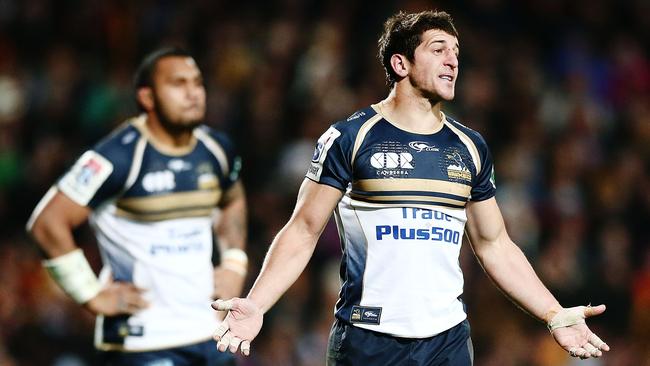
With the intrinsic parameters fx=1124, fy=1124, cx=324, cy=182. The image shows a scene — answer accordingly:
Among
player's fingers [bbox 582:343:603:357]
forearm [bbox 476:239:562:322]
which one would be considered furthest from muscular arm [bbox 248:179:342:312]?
player's fingers [bbox 582:343:603:357]

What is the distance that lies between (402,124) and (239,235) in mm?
2067

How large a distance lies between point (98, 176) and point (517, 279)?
2396 mm

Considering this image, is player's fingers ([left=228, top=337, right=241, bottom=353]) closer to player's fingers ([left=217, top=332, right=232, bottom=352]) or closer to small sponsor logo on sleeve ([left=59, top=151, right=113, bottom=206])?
player's fingers ([left=217, top=332, right=232, bottom=352])

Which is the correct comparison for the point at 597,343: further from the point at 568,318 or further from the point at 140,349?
Result: the point at 140,349

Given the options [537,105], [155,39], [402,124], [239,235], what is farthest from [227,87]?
[402,124]

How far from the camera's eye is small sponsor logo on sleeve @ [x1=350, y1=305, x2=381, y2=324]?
489cm

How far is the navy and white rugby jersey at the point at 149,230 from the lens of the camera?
20.3 ft

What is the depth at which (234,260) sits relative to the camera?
669 centimetres

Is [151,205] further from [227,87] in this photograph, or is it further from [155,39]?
[155,39]

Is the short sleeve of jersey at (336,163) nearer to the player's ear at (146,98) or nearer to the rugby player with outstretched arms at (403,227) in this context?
the rugby player with outstretched arms at (403,227)

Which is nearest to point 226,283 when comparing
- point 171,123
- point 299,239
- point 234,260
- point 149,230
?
point 234,260

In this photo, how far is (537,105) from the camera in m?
12.1

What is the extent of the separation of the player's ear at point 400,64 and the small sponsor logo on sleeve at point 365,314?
106 cm

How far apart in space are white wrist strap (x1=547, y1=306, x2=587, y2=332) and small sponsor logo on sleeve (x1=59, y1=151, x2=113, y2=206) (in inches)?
102
